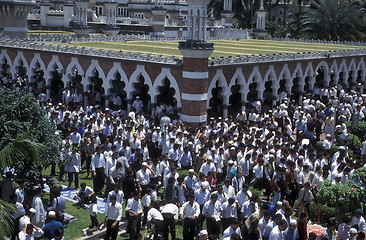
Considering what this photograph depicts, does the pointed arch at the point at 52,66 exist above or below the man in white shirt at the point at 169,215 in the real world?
above

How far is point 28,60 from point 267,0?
50.1m

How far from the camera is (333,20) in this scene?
184 ft

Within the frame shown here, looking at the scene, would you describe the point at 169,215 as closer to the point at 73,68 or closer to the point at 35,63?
the point at 73,68

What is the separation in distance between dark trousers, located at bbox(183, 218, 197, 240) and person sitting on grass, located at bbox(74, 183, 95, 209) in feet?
10.5

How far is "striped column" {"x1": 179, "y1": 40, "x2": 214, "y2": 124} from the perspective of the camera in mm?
25734

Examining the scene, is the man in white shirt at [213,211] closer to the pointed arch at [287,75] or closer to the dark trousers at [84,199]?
the dark trousers at [84,199]

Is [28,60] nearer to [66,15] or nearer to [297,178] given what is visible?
[297,178]

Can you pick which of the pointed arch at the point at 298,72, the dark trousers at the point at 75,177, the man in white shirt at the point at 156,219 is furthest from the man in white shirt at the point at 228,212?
the pointed arch at the point at 298,72

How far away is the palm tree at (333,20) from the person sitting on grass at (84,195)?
44.5 metres

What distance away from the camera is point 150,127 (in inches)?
930

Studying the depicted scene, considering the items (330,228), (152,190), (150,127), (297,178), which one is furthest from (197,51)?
(330,228)

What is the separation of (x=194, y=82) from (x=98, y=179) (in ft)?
32.0

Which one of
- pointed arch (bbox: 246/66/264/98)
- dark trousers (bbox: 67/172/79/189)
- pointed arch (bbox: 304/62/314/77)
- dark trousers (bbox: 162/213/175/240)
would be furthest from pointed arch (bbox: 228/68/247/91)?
dark trousers (bbox: 162/213/175/240)

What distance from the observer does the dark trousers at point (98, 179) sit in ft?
57.6
